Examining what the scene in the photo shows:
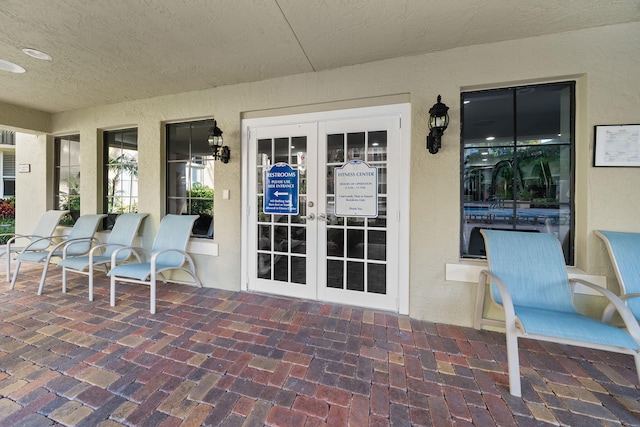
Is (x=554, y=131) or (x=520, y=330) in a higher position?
(x=554, y=131)

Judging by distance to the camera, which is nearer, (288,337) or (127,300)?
(288,337)

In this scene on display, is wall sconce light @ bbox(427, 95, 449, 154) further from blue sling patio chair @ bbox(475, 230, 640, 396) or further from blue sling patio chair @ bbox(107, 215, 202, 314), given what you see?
blue sling patio chair @ bbox(107, 215, 202, 314)

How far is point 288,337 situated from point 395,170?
1.88 metres

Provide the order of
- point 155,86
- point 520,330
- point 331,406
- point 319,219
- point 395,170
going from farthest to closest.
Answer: point 155,86, point 319,219, point 395,170, point 520,330, point 331,406

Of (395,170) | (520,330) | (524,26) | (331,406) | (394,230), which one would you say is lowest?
(331,406)

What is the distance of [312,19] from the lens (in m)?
1.98

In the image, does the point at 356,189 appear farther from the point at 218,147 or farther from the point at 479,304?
the point at 218,147

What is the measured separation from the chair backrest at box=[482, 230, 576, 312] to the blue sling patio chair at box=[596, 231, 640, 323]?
30cm

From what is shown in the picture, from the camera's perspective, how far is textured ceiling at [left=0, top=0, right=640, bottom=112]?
6.05ft

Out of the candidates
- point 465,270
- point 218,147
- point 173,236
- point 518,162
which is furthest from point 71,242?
point 518,162

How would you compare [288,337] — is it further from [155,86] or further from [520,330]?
[155,86]

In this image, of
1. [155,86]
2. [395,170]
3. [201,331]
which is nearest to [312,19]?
[395,170]

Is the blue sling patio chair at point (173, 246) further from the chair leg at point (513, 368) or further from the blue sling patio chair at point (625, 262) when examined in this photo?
the blue sling patio chair at point (625, 262)

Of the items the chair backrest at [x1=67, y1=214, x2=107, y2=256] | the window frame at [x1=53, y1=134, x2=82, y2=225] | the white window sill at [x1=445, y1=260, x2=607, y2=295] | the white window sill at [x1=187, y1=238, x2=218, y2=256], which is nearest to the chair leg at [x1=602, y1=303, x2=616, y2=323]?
the white window sill at [x1=445, y1=260, x2=607, y2=295]
